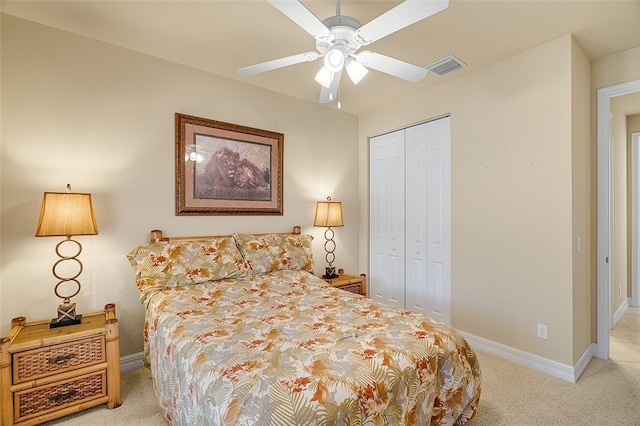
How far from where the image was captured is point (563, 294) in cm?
239

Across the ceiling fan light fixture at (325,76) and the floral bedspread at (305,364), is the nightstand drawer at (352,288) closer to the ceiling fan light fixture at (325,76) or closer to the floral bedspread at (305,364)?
the floral bedspread at (305,364)

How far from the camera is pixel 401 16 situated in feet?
4.59

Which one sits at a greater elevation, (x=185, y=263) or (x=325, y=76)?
(x=325, y=76)

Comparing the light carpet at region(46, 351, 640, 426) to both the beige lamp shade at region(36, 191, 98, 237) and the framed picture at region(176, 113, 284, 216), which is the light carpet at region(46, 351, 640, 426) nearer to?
the beige lamp shade at region(36, 191, 98, 237)

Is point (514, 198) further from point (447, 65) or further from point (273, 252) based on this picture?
point (273, 252)

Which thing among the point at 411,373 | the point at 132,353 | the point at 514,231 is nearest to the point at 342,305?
the point at 411,373

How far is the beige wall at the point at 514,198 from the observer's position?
240 cm

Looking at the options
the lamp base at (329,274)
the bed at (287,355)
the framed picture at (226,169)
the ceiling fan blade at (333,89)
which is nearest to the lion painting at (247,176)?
the framed picture at (226,169)

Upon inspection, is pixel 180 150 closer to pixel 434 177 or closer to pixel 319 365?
pixel 319 365

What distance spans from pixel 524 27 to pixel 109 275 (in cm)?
387

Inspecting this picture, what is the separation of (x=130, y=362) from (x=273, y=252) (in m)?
1.53

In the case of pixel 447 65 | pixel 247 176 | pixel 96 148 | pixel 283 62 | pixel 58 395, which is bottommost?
pixel 58 395

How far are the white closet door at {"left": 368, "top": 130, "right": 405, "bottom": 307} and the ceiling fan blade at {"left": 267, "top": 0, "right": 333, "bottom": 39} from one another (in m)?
2.40

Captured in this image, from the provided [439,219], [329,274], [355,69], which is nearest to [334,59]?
[355,69]
